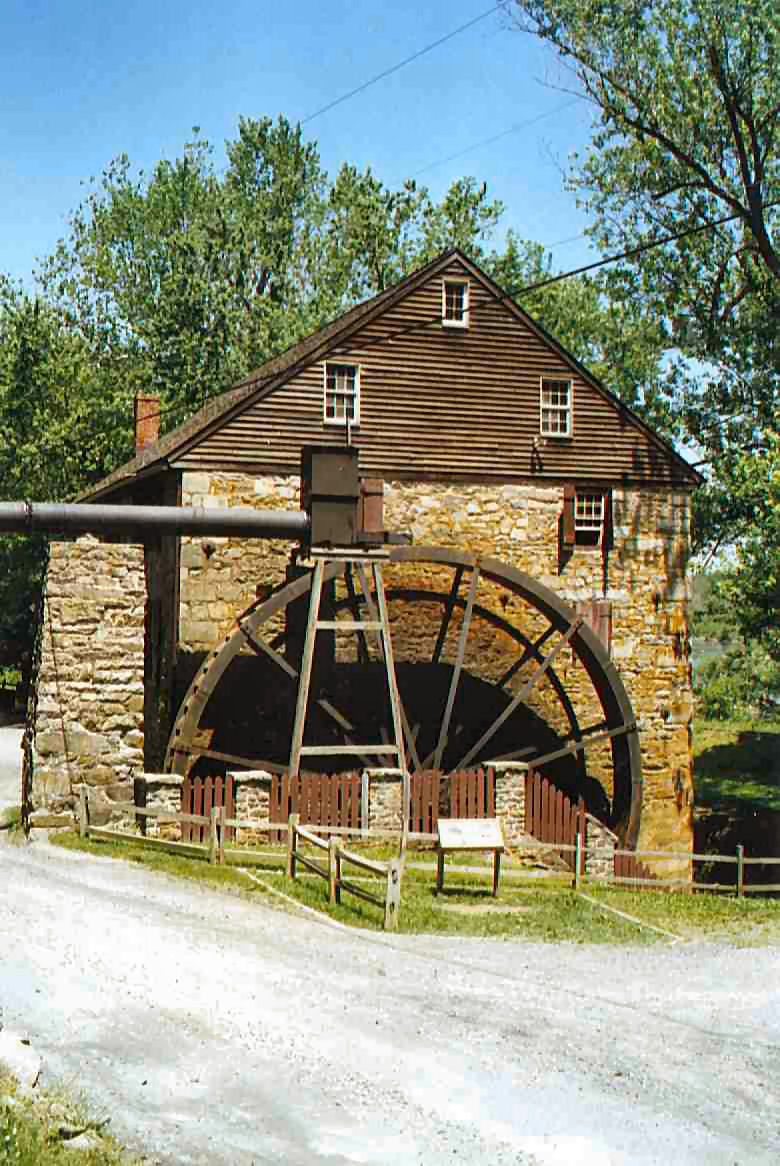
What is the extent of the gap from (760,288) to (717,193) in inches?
92.5

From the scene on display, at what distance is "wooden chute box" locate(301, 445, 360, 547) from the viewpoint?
20547 mm

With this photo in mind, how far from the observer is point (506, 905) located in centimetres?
1727

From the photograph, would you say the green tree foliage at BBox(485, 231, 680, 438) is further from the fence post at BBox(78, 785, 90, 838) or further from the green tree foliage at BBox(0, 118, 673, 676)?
the fence post at BBox(78, 785, 90, 838)

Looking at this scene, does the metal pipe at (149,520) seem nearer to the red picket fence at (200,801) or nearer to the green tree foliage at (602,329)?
the red picket fence at (200,801)

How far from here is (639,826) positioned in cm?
2444

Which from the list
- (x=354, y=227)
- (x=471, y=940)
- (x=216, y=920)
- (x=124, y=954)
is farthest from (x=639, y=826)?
(x=354, y=227)

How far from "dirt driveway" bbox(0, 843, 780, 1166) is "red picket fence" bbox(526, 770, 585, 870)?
22.3 feet

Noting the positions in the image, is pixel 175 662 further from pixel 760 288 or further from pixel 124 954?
pixel 760 288

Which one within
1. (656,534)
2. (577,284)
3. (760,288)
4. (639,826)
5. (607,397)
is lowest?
(639,826)

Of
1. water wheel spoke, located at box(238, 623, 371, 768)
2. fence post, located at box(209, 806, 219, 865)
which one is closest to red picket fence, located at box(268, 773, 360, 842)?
water wheel spoke, located at box(238, 623, 371, 768)

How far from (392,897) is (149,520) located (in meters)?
6.87

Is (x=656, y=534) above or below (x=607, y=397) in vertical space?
below

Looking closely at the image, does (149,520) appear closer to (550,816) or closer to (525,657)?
(550,816)

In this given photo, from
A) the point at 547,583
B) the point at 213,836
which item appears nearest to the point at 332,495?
the point at 213,836
